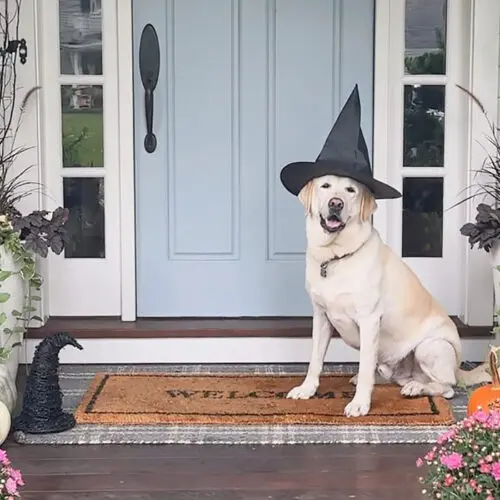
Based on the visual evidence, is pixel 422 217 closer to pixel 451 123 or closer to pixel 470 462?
pixel 451 123

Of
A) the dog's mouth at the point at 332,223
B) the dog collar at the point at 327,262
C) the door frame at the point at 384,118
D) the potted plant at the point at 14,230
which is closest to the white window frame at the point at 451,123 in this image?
the door frame at the point at 384,118

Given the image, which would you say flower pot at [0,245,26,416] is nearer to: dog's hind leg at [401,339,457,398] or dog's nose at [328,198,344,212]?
dog's nose at [328,198,344,212]

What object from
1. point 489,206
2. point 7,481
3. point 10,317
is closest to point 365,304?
point 489,206

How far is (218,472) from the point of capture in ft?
10.2

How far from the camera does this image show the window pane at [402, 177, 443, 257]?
4492 mm

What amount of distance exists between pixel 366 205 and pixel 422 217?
3.45 ft

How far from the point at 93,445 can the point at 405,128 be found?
2.01 meters

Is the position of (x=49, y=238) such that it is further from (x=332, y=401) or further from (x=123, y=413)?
(x=332, y=401)

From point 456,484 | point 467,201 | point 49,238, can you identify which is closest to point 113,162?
point 49,238

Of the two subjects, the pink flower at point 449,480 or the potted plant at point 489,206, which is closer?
the pink flower at point 449,480

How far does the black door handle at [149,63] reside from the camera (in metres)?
4.36

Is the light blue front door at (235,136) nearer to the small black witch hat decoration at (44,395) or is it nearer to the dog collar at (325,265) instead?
the dog collar at (325,265)

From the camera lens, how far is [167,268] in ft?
14.8

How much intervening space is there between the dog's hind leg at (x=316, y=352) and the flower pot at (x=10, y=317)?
3.33 ft
